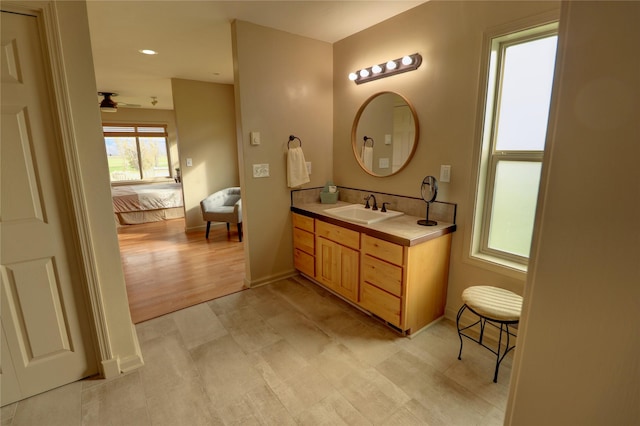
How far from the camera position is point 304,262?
321 centimetres

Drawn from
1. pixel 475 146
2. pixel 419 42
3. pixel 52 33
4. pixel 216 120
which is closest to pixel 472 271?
pixel 475 146

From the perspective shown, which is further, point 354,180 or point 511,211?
point 354,180

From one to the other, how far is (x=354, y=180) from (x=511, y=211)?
4.96ft

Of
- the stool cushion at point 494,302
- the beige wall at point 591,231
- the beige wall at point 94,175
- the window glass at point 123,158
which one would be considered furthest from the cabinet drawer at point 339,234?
the window glass at point 123,158

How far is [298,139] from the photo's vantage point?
10.4 ft

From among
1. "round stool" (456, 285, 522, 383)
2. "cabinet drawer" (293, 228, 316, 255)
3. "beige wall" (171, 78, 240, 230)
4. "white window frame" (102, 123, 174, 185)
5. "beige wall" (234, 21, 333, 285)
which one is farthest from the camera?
"white window frame" (102, 123, 174, 185)

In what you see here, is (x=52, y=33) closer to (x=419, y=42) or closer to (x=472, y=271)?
(x=419, y=42)

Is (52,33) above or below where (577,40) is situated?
above

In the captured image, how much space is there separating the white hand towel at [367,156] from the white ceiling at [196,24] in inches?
42.6

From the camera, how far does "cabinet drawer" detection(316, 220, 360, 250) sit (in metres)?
2.51

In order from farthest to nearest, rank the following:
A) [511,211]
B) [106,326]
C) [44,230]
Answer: [511,211] < [106,326] < [44,230]

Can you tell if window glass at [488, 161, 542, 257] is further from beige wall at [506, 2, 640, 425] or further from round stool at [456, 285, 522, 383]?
beige wall at [506, 2, 640, 425]

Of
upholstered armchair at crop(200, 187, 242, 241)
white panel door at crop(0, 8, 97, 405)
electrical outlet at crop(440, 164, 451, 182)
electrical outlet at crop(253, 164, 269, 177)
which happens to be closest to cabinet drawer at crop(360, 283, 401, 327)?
electrical outlet at crop(440, 164, 451, 182)

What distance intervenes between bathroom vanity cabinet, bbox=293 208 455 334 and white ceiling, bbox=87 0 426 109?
1.69m
